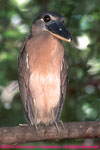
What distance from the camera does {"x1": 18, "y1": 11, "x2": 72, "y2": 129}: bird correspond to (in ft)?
12.6

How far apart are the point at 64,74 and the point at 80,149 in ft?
3.22

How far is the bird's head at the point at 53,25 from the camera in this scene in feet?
12.4

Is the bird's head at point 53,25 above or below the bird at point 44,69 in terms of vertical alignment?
above

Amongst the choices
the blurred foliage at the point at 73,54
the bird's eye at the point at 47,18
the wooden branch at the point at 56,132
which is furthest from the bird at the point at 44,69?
the wooden branch at the point at 56,132

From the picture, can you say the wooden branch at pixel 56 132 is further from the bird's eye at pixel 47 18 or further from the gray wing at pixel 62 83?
the bird's eye at pixel 47 18

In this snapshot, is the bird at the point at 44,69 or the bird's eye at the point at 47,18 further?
the bird's eye at the point at 47,18

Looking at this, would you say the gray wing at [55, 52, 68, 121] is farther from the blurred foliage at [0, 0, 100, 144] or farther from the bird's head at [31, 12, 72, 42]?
the bird's head at [31, 12, 72, 42]

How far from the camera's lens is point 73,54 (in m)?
4.56

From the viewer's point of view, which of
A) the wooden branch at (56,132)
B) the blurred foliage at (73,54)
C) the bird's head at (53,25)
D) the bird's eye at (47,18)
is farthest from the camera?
the blurred foliage at (73,54)

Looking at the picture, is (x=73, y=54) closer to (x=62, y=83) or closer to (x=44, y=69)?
(x=62, y=83)

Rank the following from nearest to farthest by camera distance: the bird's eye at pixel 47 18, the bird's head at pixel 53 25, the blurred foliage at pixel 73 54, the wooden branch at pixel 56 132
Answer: the wooden branch at pixel 56 132
the bird's head at pixel 53 25
the bird's eye at pixel 47 18
the blurred foliage at pixel 73 54

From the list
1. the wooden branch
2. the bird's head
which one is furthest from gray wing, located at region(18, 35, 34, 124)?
the wooden branch

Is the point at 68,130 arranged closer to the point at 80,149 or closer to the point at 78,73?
the point at 80,149

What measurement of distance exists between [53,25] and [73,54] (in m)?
0.77
